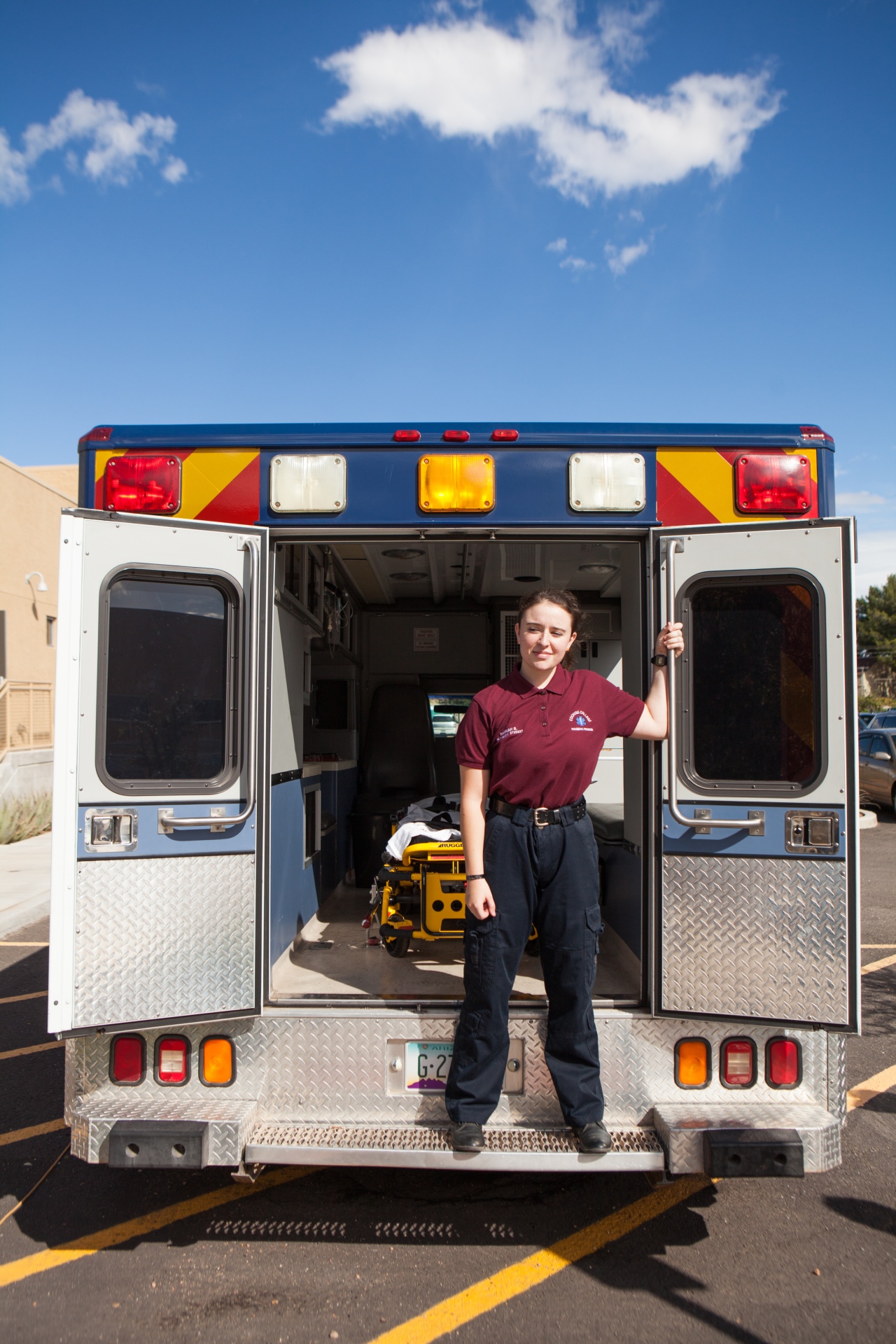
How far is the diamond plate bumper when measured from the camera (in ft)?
A: 8.70

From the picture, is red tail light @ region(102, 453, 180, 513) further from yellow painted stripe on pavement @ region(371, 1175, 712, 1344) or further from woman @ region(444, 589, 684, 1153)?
yellow painted stripe on pavement @ region(371, 1175, 712, 1344)

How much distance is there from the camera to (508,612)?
6.93 m

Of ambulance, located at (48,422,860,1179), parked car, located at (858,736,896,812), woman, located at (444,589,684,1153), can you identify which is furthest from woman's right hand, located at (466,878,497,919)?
parked car, located at (858,736,896,812)

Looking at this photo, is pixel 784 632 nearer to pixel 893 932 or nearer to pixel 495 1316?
pixel 495 1316

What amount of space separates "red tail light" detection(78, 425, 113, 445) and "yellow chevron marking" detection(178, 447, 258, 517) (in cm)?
29

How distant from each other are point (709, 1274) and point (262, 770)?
215cm

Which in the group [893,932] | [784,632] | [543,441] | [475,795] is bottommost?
[893,932]

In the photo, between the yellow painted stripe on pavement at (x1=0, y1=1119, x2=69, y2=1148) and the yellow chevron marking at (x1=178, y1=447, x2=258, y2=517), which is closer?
the yellow chevron marking at (x1=178, y1=447, x2=258, y2=517)

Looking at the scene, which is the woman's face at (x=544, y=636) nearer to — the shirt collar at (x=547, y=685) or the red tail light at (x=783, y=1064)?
the shirt collar at (x=547, y=685)

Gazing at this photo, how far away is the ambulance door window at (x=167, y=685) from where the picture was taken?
2.85m

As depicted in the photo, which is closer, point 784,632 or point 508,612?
point 784,632

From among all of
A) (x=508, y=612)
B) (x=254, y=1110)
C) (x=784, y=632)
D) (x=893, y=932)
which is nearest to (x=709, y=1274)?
(x=254, y=1110)

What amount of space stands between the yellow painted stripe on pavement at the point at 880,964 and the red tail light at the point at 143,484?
223 inches

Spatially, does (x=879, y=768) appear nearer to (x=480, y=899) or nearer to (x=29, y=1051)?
(x=29, y=1051)
